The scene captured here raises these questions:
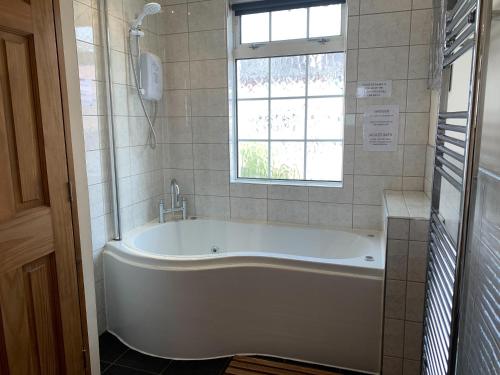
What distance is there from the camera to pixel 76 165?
4.71 ft

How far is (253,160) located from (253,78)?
66 cm

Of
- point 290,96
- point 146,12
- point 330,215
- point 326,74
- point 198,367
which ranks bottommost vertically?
point 198,367

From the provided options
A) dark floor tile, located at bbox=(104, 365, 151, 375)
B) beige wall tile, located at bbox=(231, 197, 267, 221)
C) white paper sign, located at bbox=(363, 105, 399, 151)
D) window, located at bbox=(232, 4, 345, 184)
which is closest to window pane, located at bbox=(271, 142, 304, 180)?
window, located at bbox=(232, 4, 345, 184)

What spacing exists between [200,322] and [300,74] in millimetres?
1897

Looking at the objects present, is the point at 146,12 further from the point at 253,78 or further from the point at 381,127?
the point at 381,127

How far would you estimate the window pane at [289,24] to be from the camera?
2.71 m

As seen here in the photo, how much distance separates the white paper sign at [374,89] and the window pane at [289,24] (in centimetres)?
61

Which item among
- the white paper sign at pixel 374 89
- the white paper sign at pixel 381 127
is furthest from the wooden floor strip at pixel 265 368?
the white paper sign at pixel 374 89

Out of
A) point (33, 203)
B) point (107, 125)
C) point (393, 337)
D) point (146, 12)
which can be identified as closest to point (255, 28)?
point (146, 12)

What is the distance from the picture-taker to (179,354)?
217 cm

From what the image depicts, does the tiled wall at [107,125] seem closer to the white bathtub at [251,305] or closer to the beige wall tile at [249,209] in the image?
the white bathtub at [251,305]

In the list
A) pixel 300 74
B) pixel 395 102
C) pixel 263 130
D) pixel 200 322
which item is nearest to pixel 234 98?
pixel 263 130

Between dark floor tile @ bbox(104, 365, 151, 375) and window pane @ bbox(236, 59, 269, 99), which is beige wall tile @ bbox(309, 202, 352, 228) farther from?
dark floor tile @ bbox(104, 365, 151, 375)

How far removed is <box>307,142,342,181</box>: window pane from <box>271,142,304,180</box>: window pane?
0.24 ft
